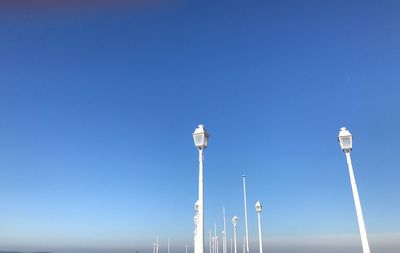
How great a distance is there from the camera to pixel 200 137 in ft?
38.3

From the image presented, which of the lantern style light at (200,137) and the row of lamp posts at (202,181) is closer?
the row of lamp posts at (202,181)

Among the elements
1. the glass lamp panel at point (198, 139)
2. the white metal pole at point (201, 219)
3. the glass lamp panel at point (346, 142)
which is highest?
the glass lamp panel at point (346, 142)

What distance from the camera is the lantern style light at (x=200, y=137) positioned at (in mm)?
11656

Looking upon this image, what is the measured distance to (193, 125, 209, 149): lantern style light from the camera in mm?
11656

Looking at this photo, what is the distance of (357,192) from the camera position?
1181cm

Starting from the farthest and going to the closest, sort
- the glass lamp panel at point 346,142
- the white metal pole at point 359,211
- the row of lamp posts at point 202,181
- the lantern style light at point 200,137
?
the glass lamp panel at point 346,142 < the lantern style light at point 200,137 < the white metal pole at point 359,211 < the row of lamp posts at point 202,181

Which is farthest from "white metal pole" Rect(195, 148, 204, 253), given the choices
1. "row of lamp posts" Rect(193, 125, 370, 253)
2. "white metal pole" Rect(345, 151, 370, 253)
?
"white metal pole" Rect(345, 151, 370, 253)

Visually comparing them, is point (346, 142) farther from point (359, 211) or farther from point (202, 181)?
point (202, 181)

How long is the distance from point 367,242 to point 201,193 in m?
5.46

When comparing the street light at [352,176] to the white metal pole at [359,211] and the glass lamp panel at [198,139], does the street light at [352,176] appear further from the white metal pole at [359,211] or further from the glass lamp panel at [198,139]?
the glass lamp panel at [198,139]

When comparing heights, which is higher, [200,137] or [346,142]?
[346,142]

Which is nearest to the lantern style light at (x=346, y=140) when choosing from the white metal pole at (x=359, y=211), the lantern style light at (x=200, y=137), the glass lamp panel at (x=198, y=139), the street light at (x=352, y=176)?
the street light at (x=352, y=176)

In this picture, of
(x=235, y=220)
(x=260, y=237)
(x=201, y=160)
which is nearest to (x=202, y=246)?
(x=201, y=160)

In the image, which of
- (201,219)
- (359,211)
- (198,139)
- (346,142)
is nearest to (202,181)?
(201,219)
